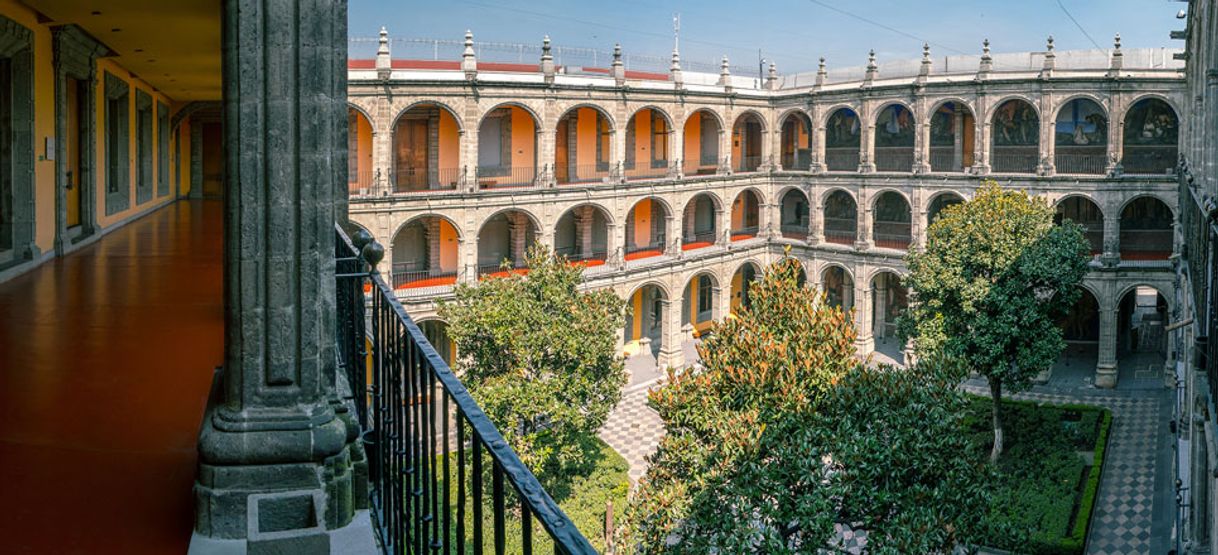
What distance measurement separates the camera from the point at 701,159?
38.8 meters

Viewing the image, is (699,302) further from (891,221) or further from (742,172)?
(891,221)

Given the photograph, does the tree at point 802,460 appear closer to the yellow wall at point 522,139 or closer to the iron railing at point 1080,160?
the yellow wall at point 522,139

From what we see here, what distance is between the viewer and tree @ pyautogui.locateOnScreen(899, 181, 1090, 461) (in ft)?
72.1

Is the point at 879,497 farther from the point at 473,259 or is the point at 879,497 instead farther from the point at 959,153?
the point at 959,153

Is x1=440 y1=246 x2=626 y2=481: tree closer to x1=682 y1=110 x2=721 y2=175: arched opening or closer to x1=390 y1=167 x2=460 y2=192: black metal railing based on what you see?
x1=390 y1=167 x2=460 y2=192: black metal railing

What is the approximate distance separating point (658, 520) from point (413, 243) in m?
18.4

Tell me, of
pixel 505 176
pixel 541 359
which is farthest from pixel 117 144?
pixel 505 176

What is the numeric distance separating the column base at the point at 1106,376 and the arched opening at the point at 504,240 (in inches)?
698

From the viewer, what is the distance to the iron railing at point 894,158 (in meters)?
35.4

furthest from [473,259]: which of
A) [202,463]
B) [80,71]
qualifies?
[202,463]

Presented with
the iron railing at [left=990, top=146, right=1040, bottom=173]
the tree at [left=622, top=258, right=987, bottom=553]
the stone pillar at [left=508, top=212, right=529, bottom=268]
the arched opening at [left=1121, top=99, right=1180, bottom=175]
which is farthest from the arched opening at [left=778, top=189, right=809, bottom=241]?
the tree at [left=622, top=258, right=987, bottom=553]

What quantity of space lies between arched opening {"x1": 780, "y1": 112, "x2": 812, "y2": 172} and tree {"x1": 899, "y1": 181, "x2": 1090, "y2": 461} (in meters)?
16.4

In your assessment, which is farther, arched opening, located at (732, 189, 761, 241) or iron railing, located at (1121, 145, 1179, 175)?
arched opening, located at (732, 189, 761, 241)

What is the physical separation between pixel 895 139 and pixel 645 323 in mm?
11573
